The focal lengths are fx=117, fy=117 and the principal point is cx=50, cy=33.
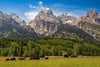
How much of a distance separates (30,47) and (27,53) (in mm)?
13250

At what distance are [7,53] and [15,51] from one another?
44.7 ft

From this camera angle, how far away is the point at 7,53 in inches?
7283

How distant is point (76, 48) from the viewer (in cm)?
18400

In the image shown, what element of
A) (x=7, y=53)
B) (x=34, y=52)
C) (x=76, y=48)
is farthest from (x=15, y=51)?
(x=76, y=48)

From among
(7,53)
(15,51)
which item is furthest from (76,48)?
(7,53)

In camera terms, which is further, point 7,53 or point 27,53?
point 7,53

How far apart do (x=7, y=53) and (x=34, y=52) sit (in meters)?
45.7

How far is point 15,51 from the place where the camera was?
183 meters

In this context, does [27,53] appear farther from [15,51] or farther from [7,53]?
[7,53]

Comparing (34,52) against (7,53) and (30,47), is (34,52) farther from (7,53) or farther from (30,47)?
(7,53)

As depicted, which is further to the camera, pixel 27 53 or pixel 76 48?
pixel 76 48

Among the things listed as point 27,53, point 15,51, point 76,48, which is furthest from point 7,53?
point 76,48

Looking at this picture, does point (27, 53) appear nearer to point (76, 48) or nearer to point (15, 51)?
point (15, 51)

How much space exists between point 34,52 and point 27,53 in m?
10.2
